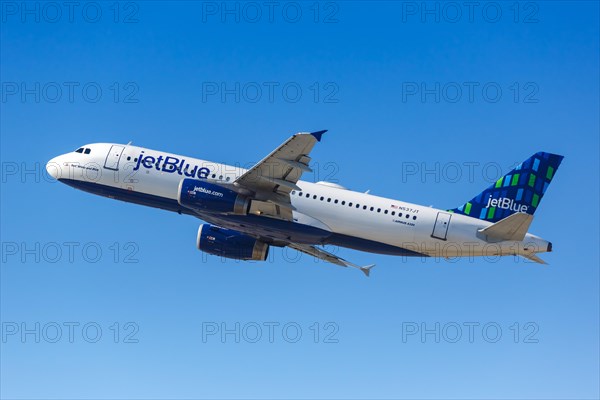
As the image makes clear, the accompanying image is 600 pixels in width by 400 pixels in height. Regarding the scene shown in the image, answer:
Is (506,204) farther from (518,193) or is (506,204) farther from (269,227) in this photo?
(269,227)

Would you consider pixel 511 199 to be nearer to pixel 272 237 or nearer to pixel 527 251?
pixel 527 251

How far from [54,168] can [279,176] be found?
17316 mm

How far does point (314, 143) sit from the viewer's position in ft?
159

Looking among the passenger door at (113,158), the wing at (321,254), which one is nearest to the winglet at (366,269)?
the wing at (321,254)

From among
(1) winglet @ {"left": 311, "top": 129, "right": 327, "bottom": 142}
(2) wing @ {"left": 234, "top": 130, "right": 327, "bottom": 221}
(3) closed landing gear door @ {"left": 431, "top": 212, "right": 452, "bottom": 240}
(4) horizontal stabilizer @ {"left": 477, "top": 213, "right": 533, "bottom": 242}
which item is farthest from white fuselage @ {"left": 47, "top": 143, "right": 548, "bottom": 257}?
(1) winglet @ {"left": 311, "top": 129, "right": 327, "bottom": 142}

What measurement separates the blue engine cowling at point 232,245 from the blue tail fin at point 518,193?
531 inches

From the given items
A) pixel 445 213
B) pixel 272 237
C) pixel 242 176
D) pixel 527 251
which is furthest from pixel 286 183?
pixel 527 251

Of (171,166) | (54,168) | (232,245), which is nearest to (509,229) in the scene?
(232,245)

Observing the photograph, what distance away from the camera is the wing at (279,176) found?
4916cm

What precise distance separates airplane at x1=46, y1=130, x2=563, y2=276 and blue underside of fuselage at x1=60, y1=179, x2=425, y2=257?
6 centimetres

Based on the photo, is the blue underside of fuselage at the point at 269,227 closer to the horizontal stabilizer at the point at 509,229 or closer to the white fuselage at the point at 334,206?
the white fuselage at the point at 334,206

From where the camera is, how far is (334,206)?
55375mm

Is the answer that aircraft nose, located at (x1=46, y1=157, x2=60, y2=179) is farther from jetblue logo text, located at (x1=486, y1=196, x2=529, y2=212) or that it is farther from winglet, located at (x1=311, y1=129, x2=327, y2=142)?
jetblue logo text, located at (x1=486, y1=196, x2=529, y2=212)

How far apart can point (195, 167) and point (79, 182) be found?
8.35 m
